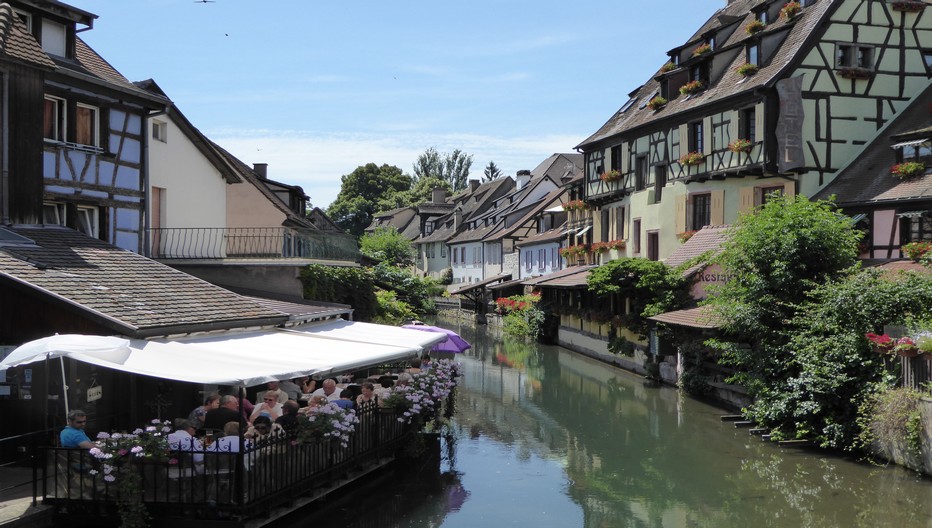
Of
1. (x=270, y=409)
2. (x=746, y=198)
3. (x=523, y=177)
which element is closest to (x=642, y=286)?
(x=746, y=198)

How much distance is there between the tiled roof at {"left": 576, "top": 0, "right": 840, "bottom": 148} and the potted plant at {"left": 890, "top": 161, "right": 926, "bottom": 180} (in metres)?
4.56

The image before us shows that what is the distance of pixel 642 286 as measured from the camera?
2900 centimetres

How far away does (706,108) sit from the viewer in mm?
30547

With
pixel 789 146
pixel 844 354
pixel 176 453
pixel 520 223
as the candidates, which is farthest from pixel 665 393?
pixel 520 223

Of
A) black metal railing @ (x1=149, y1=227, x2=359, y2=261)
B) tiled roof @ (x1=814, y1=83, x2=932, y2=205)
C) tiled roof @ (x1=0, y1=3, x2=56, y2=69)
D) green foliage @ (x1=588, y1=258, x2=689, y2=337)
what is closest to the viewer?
tiled roof @ (x1=0, y1=3, x2=56, y2=69)

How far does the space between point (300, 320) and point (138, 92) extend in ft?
18.5

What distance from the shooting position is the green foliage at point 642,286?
28.7 metres

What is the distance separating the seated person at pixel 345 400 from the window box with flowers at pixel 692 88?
2061 cm

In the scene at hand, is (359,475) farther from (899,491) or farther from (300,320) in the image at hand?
(899,491)

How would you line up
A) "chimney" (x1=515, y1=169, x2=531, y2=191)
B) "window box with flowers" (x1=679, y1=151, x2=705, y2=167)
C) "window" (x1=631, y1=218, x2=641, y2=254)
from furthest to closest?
"chimney" (x1=515, y1=169, x2=531, y2=191) < "window" (x1=631, y1=218, x2=641, y2=254) < "window box with flowers" (x1=679, y1=151, x2=705, y2=167)

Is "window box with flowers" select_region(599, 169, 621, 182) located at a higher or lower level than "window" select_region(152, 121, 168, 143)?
higher

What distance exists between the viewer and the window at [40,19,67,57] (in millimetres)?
17156

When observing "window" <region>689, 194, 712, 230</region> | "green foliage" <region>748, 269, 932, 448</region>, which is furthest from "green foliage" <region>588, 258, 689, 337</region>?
"green foliage" <region>748, 269, 932, 448</region>

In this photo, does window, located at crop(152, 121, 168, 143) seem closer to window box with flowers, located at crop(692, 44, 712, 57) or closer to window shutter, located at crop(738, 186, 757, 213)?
window shutter, located at crop(738, 186, 757, 213)
